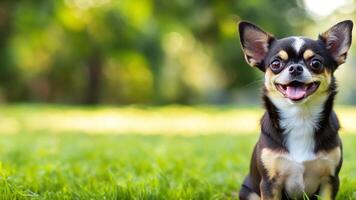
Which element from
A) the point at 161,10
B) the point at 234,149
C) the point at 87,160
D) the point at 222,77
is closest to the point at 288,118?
the point at 87,160

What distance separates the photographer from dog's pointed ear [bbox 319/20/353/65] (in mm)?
3883

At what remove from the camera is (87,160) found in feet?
21.4

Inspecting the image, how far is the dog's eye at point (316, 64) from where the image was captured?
3665 millimetres

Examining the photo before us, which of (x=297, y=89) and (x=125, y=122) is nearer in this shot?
(x=297, y=89)

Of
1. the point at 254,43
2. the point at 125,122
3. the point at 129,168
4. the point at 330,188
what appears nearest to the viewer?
the point at 330,188

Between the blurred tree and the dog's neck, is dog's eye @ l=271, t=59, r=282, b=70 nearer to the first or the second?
the dog's neck

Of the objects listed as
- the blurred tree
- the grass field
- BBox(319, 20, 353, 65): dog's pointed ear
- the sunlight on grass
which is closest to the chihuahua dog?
BBox(319, 20, 353, 65): dog's pointed ear

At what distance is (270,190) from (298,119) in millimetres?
519

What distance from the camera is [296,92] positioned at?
374cm

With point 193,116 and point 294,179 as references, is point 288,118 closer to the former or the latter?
point 294,179

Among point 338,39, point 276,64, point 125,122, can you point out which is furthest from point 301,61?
point 125,122

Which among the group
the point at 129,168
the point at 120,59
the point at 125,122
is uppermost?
the point at 129,168

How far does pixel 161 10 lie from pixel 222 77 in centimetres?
1788

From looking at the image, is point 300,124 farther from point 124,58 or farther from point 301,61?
point 124,58
